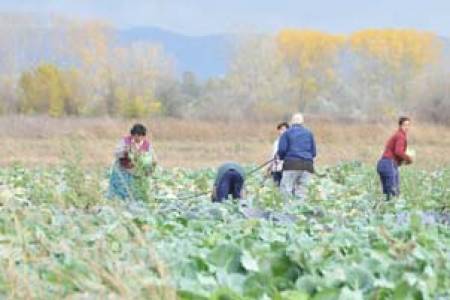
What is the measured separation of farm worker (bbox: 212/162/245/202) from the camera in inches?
502

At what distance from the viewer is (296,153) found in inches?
589

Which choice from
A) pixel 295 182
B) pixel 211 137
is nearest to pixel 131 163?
pixel 295 182

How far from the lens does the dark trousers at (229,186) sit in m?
12.8

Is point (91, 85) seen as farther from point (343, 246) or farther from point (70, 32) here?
point (343, 246)

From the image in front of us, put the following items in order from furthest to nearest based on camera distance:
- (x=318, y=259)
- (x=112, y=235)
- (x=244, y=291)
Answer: (x=112, y=235) < (x=318, y=259) < (x=244, y=291)

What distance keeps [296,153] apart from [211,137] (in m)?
31.0

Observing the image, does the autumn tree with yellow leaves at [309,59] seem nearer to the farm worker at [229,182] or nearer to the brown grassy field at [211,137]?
the brown grassy field at [211,137]

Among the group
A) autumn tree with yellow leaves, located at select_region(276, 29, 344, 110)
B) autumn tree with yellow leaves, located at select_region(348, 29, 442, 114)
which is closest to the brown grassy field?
autumn tree with yellow leaves, located at select_region(276, 29, 344, 110)

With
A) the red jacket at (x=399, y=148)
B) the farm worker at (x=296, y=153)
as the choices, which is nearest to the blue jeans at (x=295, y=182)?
the farm worker at (x=296, y=153)

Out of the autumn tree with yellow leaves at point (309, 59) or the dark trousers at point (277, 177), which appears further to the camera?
the autumn tree with yellow leaves at point (309, 59)

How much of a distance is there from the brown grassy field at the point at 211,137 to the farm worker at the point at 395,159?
60.8ft

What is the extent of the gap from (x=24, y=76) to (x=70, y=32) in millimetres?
20606

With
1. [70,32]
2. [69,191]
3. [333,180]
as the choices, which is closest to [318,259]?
[69,191]

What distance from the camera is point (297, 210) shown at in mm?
10266
